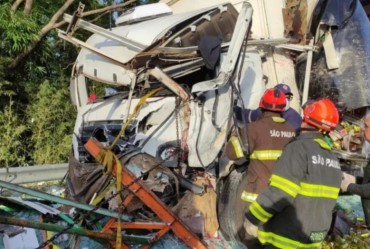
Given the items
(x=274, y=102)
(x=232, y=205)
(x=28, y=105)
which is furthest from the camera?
(x=28, y=105)

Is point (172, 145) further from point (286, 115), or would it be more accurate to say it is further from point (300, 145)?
point (300, 145)

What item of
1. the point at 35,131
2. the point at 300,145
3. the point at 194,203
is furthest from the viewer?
the point at 35,131

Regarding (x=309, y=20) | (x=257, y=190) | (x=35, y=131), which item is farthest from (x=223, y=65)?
(x=35, y=131)

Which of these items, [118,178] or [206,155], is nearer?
[118,178]

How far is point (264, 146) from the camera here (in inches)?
130

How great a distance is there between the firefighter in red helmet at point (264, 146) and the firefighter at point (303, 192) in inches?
30.5

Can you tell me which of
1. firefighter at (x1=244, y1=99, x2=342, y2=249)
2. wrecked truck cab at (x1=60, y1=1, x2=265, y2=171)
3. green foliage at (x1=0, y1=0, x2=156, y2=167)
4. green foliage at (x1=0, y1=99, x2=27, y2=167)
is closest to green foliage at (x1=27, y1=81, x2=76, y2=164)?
green foliage at (x1=0, y1=0, x2=156, y2=167)

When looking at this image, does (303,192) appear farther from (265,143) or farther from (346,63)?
(346,63)

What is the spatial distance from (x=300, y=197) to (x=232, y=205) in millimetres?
1366

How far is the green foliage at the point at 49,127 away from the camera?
6898 mm

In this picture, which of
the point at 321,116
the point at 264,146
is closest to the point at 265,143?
the point at 264,146

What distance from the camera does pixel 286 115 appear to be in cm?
396

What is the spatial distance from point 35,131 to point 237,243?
4595 millimetres

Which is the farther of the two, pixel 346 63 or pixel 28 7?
pixel 28 7
